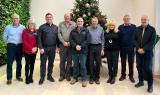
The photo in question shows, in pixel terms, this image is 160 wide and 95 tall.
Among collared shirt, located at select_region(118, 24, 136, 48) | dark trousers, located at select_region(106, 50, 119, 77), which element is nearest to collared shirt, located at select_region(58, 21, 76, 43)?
dark trousers, located at select_region(106, 50, 119, 77)

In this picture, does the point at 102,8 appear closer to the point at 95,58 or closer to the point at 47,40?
the point at 95,58

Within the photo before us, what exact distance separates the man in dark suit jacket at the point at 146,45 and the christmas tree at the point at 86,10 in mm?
1556

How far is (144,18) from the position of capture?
6633mm

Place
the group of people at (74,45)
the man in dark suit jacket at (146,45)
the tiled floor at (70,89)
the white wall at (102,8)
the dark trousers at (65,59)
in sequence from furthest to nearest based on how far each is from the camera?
the white wall at (102,8) < the dark trousers at (65,59) < the group of people at (74,45) < the man in dark suit jacket at (146,45) < the tiled floor at (70,89)

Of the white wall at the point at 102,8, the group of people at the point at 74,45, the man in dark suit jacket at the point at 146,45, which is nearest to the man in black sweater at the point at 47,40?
the group of people at the point at 74,45

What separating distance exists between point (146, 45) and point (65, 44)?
1.87 meters

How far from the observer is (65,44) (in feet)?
23.9

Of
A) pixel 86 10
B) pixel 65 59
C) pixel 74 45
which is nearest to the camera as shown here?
pixel 74 45

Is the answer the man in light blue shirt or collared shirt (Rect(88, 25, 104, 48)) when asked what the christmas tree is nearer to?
collared shirt (Rect(88, 25, 104, 48))

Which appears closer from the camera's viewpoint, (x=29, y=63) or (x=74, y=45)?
(x=74, y=45)

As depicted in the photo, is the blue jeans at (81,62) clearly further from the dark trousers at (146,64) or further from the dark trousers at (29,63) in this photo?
the dark trousers at (146,64)

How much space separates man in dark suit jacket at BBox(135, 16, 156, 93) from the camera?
21.5 ft

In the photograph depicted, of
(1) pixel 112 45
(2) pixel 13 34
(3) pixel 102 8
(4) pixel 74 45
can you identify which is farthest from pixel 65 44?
(3) pixel 102 8

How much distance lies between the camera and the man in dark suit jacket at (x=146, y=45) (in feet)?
21.5
